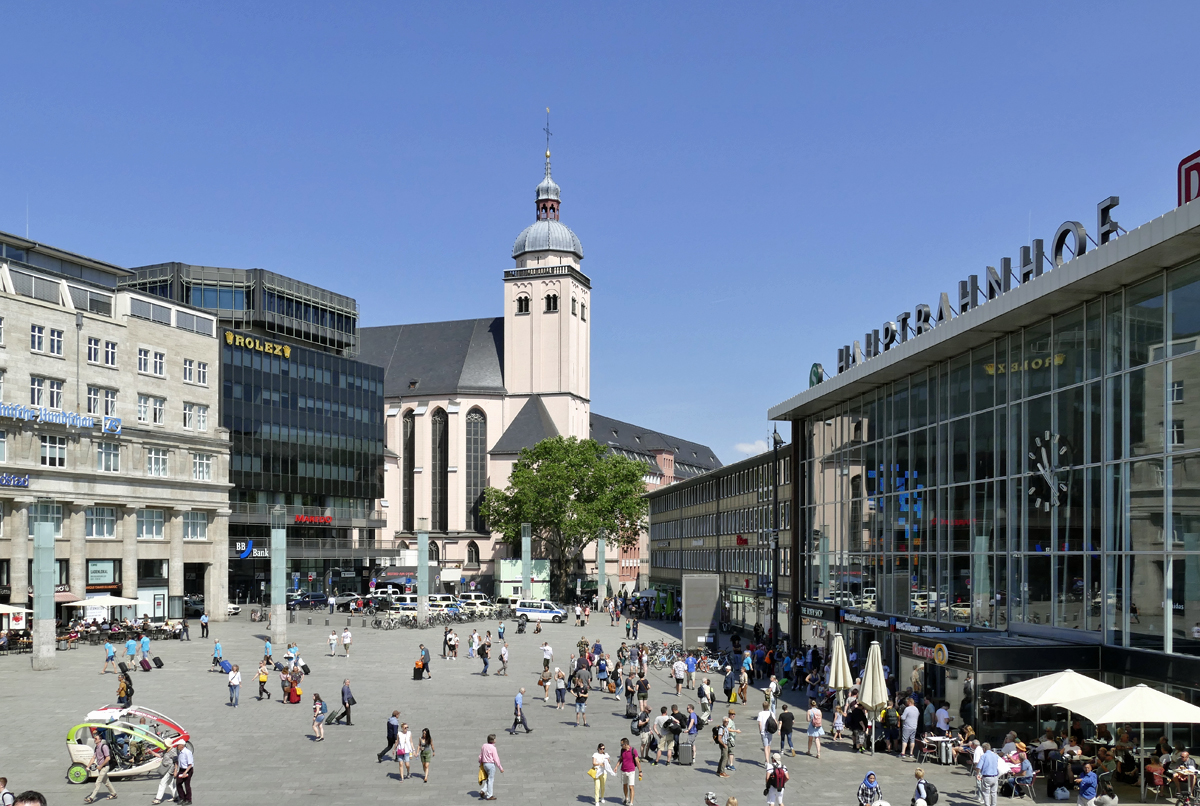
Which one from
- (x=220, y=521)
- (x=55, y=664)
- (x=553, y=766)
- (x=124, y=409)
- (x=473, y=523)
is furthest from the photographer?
(x=473, y=523)

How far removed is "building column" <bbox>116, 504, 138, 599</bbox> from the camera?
233ft

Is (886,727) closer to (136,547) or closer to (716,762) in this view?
(716,762)

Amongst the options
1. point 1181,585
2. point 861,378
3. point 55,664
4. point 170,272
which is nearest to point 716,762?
point 1181,585

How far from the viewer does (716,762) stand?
29.1 meters

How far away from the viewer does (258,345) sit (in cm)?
9381

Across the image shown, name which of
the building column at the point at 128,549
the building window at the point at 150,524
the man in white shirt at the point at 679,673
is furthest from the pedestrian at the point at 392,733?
the building window at the point at 150,524

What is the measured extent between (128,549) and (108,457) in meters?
5.88

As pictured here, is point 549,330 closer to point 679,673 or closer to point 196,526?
point 196,526

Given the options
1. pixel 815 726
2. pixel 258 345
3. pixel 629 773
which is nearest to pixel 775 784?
pixel 629 773

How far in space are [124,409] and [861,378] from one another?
48605mm

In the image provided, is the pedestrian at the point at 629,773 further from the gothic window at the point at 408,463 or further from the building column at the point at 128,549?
the gothic window at the point at 408,463

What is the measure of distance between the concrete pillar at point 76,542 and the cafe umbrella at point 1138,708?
5802 cm

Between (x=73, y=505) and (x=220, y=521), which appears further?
(x=220, y=521)

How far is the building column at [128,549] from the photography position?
71.0 meters
